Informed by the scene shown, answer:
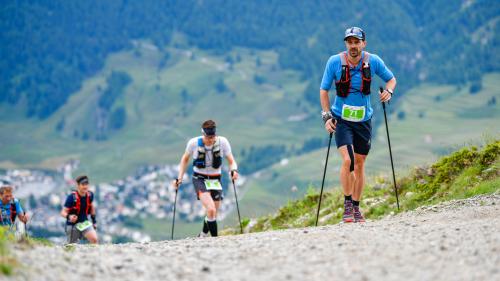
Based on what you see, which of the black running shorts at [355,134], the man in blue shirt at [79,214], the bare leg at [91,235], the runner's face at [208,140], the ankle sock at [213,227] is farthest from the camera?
the bare leg at [91,235]

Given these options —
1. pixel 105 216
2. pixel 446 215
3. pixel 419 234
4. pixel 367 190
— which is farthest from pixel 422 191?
pixel 105 216

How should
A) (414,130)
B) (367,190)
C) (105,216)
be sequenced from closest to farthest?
(367,190) < (105,216) < (414,130)

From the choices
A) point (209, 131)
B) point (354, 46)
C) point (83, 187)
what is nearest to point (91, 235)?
point (83, 187)

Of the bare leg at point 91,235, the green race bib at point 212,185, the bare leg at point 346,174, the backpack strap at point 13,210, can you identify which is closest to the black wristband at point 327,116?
Result: the bare leg at point 346,174

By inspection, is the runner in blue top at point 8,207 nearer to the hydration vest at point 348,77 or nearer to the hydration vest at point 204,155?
the hydration vest at point 204,155

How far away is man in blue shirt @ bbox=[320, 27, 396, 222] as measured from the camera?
12875 millimetres

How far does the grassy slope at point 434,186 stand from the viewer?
48.9 feet

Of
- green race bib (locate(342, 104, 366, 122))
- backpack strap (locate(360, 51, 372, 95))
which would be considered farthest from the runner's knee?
backpack strap (locate(360, 51, 372, 95))

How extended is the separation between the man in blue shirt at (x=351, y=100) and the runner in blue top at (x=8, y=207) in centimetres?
680

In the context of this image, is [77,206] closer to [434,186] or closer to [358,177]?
[358,177]

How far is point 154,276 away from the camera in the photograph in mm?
7949

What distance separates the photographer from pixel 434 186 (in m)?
15.8

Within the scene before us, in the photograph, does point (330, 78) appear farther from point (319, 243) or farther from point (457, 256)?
point (457, 256)

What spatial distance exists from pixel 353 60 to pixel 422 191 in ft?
14.0
